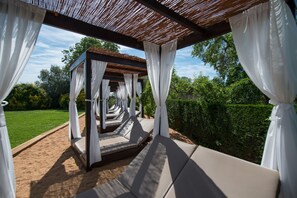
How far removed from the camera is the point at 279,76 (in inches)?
60.7

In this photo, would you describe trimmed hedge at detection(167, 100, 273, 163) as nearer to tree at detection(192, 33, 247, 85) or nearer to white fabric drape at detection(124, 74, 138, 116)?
white fabric drape at detection(124, 74, 138, 116)

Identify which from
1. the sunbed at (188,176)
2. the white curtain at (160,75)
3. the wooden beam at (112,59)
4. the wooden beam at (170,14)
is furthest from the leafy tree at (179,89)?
the sunbed at (188,176)

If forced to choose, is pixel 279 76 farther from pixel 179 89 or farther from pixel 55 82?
pixel 55 82

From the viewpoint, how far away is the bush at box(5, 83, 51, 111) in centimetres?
1473

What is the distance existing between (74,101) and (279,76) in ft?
15.8

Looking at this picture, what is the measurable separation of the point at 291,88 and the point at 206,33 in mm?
1494

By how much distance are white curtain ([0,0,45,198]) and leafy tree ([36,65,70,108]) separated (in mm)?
19232

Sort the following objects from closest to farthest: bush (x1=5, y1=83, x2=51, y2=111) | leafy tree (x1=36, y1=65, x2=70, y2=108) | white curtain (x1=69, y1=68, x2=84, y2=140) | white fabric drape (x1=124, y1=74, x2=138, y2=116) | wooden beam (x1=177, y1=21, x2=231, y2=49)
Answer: wooden beam (x1=177, y1=21, x2=231, y2=49), white curtain (x1=69, y1=68, x2=84, y2=140), white fabric drape (x1=124, y1=74, x2=138, y2=116), bush (x1=5, y1=83, x2=51, y2=111), leafy tree (x1=36, y1=65, x2=70, y2=108)

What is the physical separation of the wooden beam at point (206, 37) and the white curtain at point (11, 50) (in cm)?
227

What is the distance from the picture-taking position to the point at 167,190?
1691mm

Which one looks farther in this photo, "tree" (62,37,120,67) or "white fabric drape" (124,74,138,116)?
"tree" (62,37,120,67)

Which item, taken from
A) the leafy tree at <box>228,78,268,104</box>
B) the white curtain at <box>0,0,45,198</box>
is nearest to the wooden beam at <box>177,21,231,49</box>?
the white curtain at <box>0,0,45,198</box>

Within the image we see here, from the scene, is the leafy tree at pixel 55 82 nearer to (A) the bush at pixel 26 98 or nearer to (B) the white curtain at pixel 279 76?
(A) the bush at pixel 26 98

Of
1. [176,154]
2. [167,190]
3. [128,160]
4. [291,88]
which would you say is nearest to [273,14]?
[291,88]
